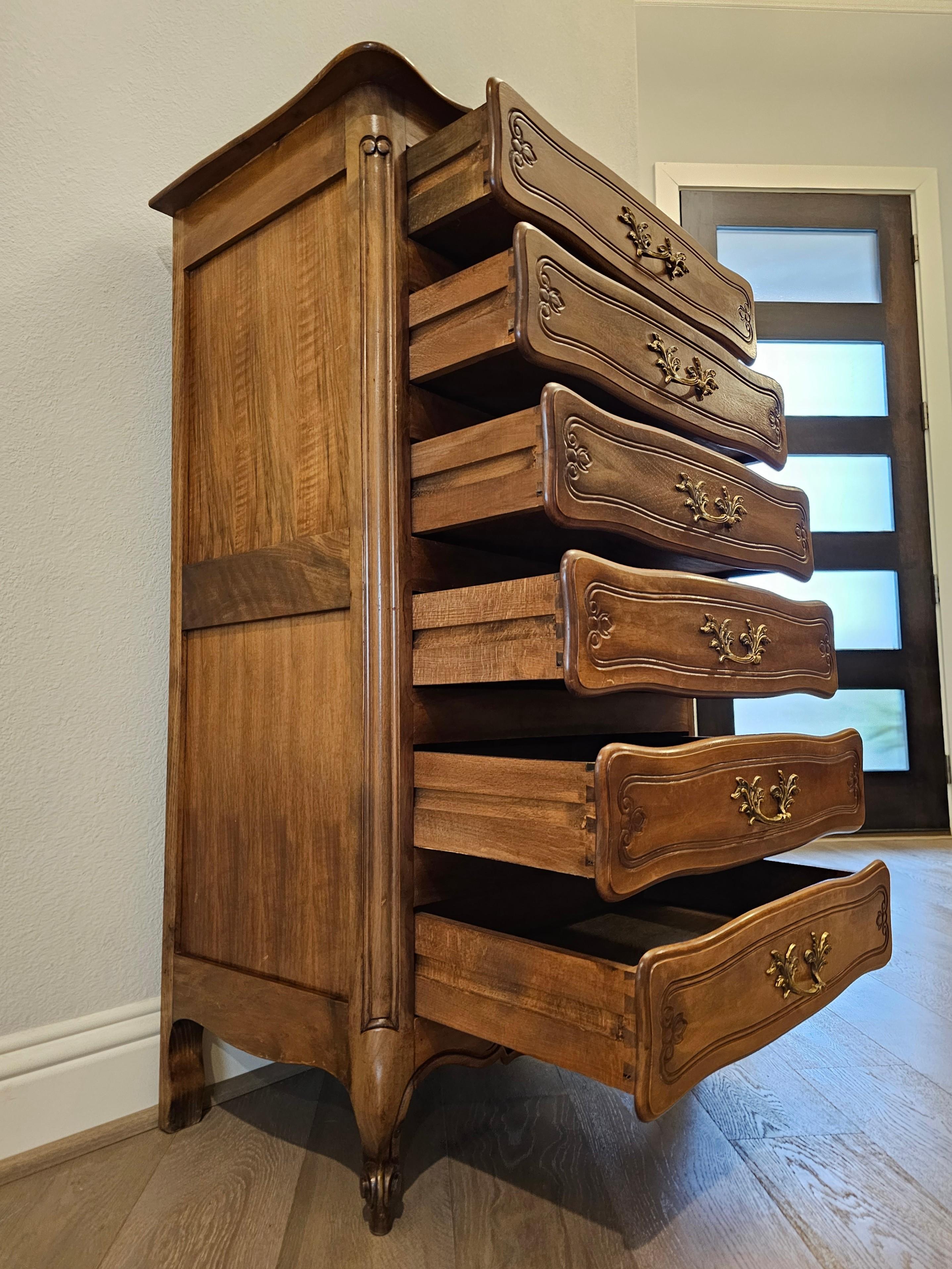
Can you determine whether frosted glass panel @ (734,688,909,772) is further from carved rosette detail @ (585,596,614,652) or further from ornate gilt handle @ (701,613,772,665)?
carved rosette detail @ (585,596,614,652)

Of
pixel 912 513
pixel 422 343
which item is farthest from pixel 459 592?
pixel 912 513

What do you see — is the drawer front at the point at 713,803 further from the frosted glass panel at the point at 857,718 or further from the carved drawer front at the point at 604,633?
the frosted glass panel at the point at 857,718

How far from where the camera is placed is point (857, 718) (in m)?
3.01

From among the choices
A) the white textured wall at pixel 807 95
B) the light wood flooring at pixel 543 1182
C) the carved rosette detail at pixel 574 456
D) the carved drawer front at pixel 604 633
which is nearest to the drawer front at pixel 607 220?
the carved rosette detail at pixel 574 456

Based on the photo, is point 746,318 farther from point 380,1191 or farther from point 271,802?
point 380,1191

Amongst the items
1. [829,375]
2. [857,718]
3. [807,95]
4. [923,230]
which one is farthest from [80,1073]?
[807,95]

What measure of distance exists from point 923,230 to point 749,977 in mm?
3181

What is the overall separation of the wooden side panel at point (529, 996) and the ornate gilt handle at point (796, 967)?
196 mm

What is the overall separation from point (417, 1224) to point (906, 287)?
3280mm

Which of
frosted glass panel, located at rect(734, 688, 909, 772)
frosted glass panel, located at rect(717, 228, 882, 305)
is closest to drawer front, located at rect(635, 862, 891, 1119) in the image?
frosted glass panel, located at rect(734, 688, 909, 772)

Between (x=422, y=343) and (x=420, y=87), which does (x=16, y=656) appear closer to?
(x=422, y=343)

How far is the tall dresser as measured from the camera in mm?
755

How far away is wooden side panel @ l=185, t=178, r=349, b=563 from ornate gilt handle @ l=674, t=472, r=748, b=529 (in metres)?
0.35

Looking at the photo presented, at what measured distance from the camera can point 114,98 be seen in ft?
3.73
